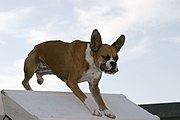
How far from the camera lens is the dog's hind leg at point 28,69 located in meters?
3.78

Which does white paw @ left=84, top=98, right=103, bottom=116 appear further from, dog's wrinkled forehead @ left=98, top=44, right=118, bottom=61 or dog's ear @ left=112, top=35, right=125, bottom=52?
dog's ear @ left=112, top=35, right=125, bottom=52

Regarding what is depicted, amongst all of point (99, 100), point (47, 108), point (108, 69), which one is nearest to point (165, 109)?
point (99, 100)

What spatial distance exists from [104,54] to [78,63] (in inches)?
11.9

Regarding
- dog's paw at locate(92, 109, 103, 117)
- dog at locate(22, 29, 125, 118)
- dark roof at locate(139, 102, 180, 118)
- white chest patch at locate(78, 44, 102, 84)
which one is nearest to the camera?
dog's paw at locate(92, 109, 103, 117)

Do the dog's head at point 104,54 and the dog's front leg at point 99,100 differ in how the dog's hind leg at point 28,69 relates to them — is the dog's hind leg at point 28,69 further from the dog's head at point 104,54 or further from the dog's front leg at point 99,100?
the dog's head at point 104,54

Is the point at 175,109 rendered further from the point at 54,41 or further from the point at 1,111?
the point at 1,111

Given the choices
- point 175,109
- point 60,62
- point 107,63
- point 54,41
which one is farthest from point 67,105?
point 175,109

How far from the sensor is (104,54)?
3.18 metres

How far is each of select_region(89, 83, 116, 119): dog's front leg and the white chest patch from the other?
62mm

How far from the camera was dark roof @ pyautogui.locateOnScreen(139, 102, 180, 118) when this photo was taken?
14.8ft

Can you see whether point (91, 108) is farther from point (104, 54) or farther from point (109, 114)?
point (104, 54)

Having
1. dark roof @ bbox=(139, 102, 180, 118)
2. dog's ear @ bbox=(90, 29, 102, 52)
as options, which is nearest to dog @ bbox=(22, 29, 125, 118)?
dog's ear @ bbox=(90, 29, 102, 52)

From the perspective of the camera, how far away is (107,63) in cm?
313

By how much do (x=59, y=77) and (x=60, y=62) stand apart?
153 millimetres
